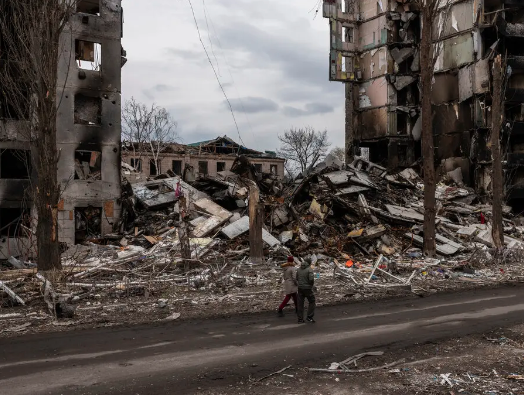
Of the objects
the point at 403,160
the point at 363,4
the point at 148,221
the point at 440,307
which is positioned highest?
the point at 363,4

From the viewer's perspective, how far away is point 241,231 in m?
22.2

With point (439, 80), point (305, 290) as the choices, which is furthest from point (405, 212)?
point (439, 80)

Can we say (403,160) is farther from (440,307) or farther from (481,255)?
(440,307)


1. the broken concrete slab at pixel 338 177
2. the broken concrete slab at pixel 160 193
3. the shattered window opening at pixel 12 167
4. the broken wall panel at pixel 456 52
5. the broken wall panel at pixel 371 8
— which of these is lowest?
the broken concrete slab at pixel 160 193

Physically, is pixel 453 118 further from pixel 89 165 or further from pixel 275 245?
pixel 89 165

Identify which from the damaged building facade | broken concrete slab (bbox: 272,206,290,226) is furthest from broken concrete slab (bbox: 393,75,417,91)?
broken concrete slab (bbox: 272,206,290,226)

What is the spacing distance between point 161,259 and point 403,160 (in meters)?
33.4

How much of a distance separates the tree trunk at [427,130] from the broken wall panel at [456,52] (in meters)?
22.3

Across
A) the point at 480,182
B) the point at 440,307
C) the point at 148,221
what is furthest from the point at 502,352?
the point at 480,182

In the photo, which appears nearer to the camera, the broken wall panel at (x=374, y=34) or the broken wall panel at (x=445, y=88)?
the broken wall panel at (x=445, y=88)

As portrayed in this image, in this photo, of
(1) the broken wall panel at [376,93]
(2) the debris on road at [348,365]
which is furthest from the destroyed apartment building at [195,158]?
(2) the debris on road at [348,365]

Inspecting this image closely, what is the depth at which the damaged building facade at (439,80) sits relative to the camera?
39281mm

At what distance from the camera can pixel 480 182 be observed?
3941cm

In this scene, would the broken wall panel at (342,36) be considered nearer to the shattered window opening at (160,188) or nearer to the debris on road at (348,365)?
the shattered window opening at (160,188)
